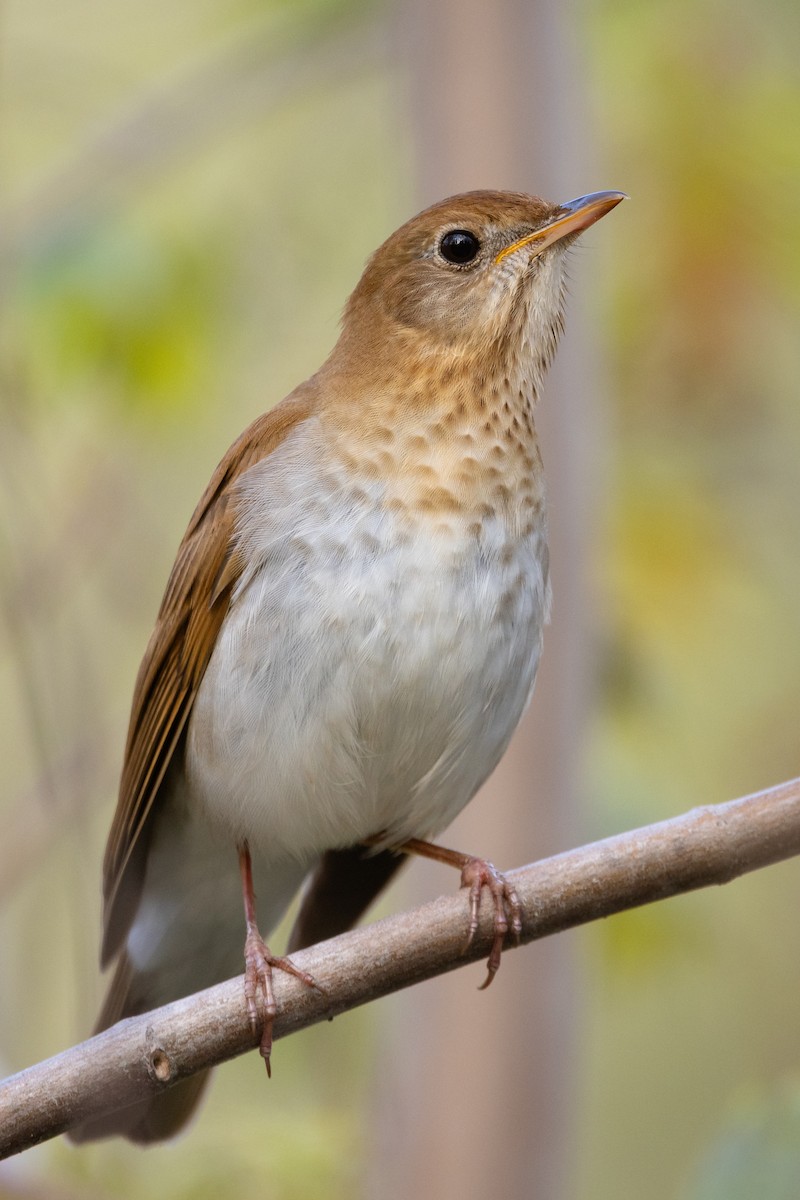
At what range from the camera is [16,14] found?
22.5ft

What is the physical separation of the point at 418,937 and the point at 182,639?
3.91ft

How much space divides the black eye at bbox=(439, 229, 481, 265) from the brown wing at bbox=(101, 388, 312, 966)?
1.67 ft

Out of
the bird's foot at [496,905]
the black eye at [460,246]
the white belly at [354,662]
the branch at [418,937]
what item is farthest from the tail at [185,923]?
the black eye at [460,246]

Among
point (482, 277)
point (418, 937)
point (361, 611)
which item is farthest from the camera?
point (482, 277)

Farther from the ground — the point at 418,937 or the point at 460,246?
the point at 460,246

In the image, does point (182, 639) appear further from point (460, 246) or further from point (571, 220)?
point (571, 220)

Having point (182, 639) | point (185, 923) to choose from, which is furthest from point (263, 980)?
point (185, 923)

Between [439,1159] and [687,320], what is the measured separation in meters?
3.21

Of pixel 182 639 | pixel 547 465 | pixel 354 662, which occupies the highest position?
pixel 547 465

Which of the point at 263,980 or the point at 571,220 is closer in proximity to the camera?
the point at 263,980

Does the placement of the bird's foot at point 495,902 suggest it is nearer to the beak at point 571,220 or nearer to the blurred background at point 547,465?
the blurred background at point 547,465

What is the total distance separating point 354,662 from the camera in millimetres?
3320

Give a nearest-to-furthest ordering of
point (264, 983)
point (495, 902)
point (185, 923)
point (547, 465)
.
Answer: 1. point (264, 983)
2. point (495, 902)
3. point (185, 923)
4. point (547, 465)

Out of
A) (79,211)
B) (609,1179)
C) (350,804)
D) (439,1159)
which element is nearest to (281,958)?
(350,804)
